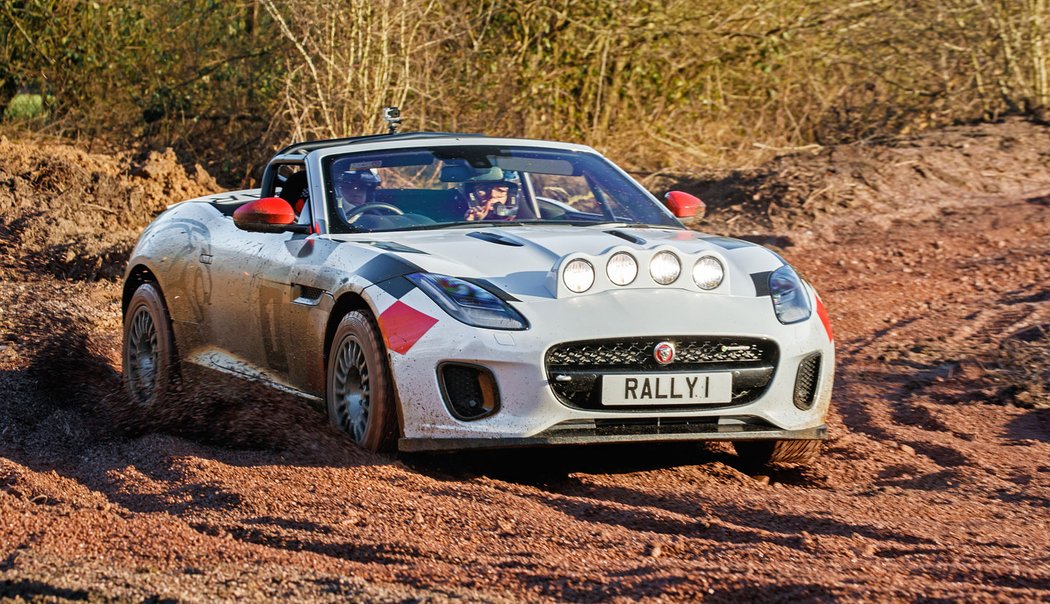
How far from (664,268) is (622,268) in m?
0.17

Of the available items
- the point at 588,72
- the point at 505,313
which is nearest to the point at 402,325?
the point at 505,313

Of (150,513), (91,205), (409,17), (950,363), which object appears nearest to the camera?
(150,513)

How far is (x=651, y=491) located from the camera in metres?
5.52

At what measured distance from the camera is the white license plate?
5.44 metres

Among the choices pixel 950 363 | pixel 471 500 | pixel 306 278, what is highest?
pixel 306 278

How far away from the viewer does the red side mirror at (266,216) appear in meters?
6.54

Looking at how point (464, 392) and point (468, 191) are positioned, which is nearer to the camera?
point (464, 392)

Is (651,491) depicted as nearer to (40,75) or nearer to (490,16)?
(490,16)

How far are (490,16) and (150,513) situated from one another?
12836 mm

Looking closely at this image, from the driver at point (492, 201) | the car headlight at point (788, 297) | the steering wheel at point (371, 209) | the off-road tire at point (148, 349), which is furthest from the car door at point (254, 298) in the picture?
the car headlight at point (788, 297)

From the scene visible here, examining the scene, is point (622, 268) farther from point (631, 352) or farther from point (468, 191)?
point (468, 191)

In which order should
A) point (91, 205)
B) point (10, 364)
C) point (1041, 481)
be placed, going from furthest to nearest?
point (91, 205)
point (10, 364)
point (1041, 481)

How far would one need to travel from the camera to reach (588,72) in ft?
57.5

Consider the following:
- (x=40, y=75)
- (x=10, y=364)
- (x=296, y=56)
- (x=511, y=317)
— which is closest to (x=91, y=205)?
(x=296, y=56)
